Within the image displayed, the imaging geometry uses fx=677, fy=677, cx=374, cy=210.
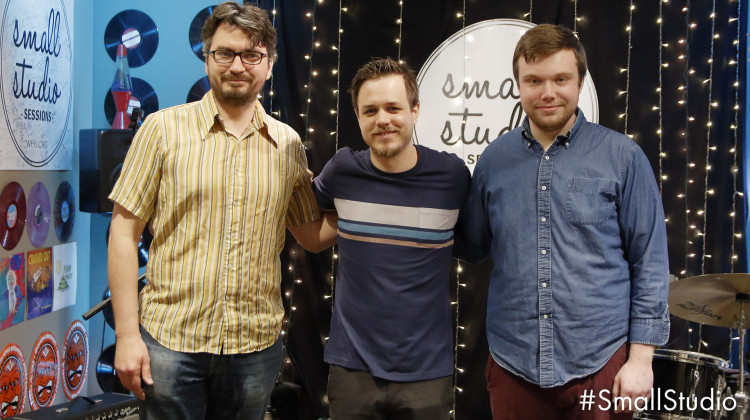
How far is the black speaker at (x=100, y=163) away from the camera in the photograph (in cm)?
327

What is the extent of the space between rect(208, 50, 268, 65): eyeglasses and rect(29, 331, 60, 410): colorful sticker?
209cm

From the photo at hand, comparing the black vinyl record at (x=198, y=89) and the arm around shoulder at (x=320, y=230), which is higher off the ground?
the black vinyl record at (x=198, y=89)

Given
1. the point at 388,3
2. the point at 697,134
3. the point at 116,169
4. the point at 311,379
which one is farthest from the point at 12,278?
the point at 697,134

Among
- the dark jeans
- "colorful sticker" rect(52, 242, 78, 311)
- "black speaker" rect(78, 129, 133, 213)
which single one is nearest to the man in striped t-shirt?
the dark jeans

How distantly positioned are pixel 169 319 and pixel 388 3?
7.99ft

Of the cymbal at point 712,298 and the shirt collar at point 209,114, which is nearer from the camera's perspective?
the shirt collar at point 209,114

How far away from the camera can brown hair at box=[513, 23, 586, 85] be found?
6.08 feet

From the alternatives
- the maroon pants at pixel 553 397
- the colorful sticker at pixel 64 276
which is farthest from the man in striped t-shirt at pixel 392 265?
the colorful sticker at pixel 64 276

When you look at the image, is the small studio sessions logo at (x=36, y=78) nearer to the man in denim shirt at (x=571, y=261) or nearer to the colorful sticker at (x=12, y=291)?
the colorful sticker at (x=12, y=291)

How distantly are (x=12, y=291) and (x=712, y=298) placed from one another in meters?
3.06

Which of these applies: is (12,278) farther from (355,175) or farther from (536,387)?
(536,387)

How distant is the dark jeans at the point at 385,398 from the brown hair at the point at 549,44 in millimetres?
945

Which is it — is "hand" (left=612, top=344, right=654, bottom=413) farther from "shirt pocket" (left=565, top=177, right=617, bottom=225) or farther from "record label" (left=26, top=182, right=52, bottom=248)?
"record label" (left=26, top=182, right=52, bottom=248)

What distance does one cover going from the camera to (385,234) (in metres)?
1.94
